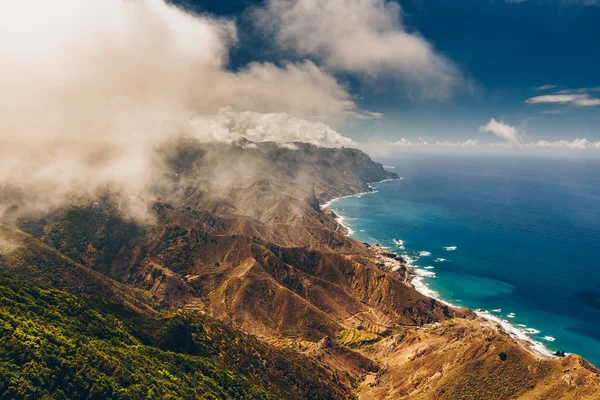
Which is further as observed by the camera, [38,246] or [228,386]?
[38,246]

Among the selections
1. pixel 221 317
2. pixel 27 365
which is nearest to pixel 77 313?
pixel 27 365

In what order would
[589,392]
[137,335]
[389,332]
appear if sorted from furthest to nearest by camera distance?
[389,332] → [137,335] → [589,392]

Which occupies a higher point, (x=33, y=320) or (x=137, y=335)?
(x=33, y=320)

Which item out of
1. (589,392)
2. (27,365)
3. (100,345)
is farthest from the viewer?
(100,345)

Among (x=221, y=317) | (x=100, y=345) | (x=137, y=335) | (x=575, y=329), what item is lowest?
(x=221, y=317)

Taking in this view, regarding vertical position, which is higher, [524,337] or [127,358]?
[127,358]

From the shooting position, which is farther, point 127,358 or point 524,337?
point 524,337

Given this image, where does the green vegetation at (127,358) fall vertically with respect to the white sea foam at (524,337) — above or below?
above

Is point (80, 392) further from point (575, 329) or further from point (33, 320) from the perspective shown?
point (575, 329)
